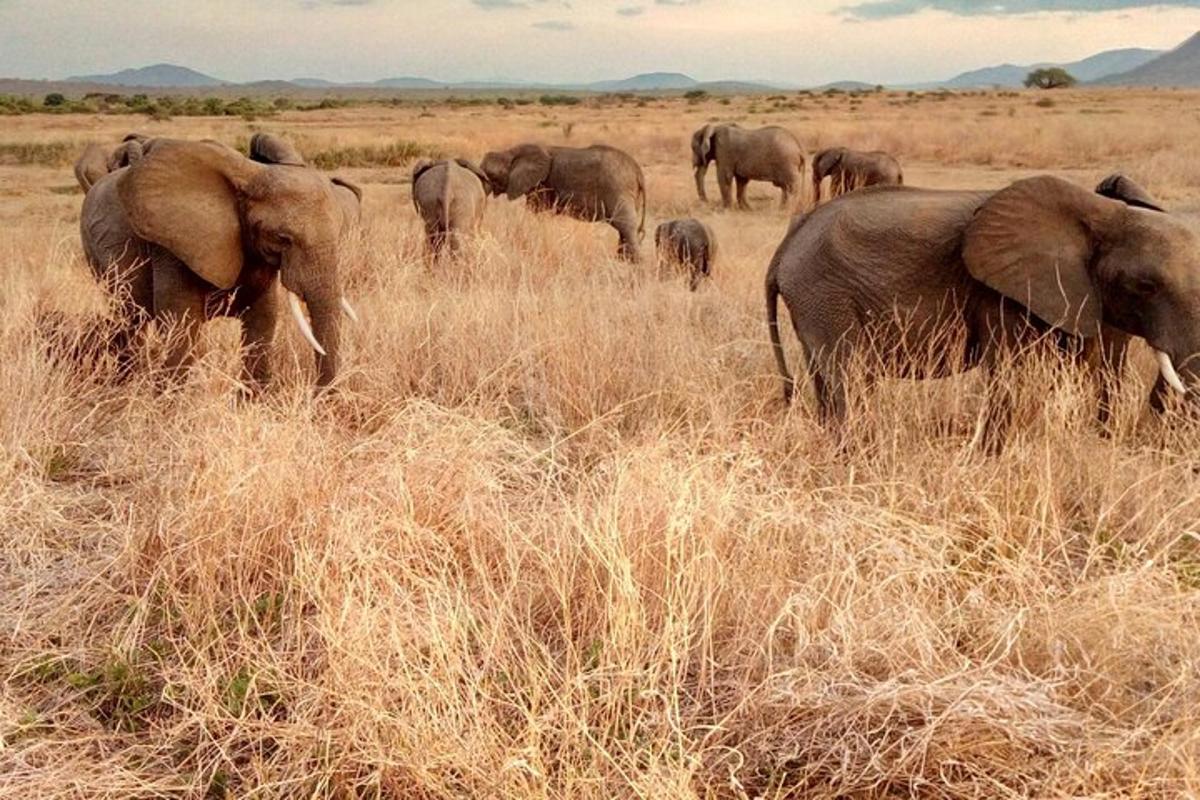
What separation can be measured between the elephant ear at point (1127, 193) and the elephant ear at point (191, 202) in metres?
4.13

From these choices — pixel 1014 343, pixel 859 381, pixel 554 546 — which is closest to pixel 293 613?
pixel 554 546

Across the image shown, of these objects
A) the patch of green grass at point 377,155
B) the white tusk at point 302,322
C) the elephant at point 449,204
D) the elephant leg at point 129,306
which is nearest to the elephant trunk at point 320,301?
the white tusk at point 302,322

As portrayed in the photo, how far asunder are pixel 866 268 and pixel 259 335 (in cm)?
324

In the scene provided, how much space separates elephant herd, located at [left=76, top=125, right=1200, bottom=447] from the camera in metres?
4.70

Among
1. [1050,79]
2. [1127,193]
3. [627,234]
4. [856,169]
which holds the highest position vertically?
[1050,79]

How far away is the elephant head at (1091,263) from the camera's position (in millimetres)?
4477

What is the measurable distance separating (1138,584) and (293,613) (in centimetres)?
243

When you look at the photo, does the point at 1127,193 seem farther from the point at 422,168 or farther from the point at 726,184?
the point at 726,184

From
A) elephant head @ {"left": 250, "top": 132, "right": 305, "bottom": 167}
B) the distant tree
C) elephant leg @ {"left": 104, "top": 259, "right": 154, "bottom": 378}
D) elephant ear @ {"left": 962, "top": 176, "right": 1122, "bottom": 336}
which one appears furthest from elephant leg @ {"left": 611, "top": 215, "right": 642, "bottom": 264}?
the distant tree

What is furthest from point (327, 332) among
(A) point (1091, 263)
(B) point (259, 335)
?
(A) point (1091, 263)

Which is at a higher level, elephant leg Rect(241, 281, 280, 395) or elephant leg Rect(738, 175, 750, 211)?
elephant leg Rect(241, 281, 280, 395)

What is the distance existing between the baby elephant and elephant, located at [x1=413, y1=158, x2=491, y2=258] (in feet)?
6.31

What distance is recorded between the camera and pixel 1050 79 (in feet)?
313

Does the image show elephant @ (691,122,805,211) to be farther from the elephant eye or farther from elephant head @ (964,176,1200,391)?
the elephant eye
